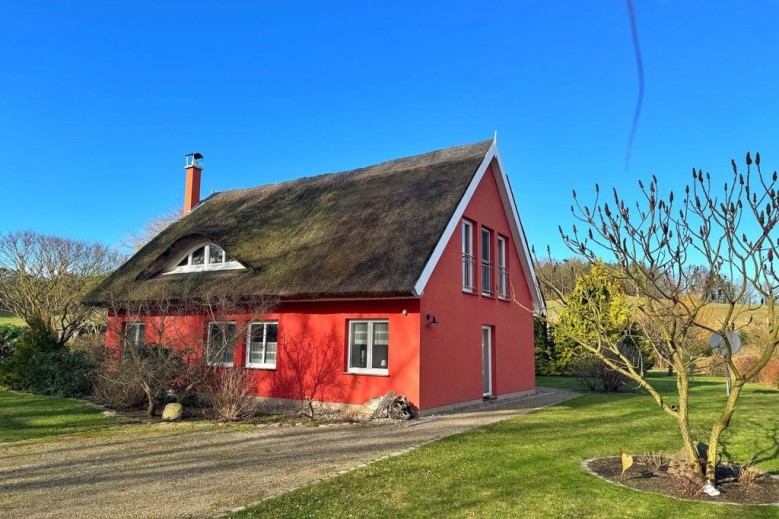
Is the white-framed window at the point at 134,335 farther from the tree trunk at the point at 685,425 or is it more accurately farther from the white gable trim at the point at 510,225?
the tree trunk at the point at 685,425

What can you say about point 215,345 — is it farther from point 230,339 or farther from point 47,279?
point 47,279

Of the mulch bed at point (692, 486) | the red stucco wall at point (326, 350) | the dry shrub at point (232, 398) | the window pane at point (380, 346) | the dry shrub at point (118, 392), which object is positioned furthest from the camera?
the dry shrub at point (118, 392)

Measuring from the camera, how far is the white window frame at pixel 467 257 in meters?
14.4

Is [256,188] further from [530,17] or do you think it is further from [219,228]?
[530,17]

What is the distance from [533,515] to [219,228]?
540 inches

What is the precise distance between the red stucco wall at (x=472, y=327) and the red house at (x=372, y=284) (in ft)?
0.16

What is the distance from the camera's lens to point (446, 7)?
9.51 feet

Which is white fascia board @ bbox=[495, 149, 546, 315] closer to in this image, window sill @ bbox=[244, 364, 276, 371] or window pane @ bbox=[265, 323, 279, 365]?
window pane @ bbox=[265, 323, 279, 365]

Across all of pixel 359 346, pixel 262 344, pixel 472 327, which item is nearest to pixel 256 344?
pixel 262 344

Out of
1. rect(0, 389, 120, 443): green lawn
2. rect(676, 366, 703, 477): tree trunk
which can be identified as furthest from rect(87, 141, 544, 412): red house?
rect(676, 366, 703, 477): tree trunk

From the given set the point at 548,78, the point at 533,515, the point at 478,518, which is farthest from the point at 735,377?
the point at 548,78

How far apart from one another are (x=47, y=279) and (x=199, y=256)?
1243cm

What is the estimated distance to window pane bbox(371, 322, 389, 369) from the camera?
12438mm

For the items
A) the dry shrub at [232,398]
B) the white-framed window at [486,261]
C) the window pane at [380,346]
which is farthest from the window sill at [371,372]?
the white-framed window at [486,261]
